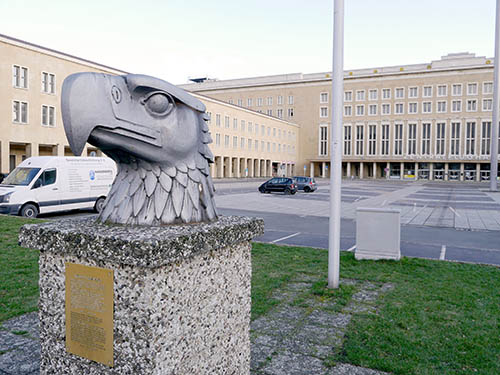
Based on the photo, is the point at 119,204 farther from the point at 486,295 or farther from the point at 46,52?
the point at 46,52

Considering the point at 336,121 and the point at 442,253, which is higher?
the point at 336,121

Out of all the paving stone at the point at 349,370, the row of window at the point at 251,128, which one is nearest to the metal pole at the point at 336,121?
the paving stone at the point at 349,370

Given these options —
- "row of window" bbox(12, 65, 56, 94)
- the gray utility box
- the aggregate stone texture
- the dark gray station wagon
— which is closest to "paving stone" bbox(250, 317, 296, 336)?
the aggregate stone texture

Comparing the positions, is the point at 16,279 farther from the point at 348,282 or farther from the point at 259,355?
the point at 348,282

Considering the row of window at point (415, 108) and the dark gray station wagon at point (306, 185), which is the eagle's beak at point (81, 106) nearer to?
the dark gray station wagon at point (306, 185)

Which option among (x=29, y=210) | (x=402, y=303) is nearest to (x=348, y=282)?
(x=402, y=303)

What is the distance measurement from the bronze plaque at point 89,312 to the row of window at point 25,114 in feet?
125

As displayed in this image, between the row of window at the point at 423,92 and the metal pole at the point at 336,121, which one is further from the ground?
the row of window at the point at 423,92

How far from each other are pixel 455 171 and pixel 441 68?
63.9 ft

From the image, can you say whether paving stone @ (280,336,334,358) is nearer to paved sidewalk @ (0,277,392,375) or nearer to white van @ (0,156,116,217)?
paved sidewalk @ (0,277,392,375)

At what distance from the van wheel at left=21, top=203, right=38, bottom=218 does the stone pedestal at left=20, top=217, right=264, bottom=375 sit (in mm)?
13269

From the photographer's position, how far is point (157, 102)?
8.49 ft

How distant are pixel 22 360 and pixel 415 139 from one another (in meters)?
82.8

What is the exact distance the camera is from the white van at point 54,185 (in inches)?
566
